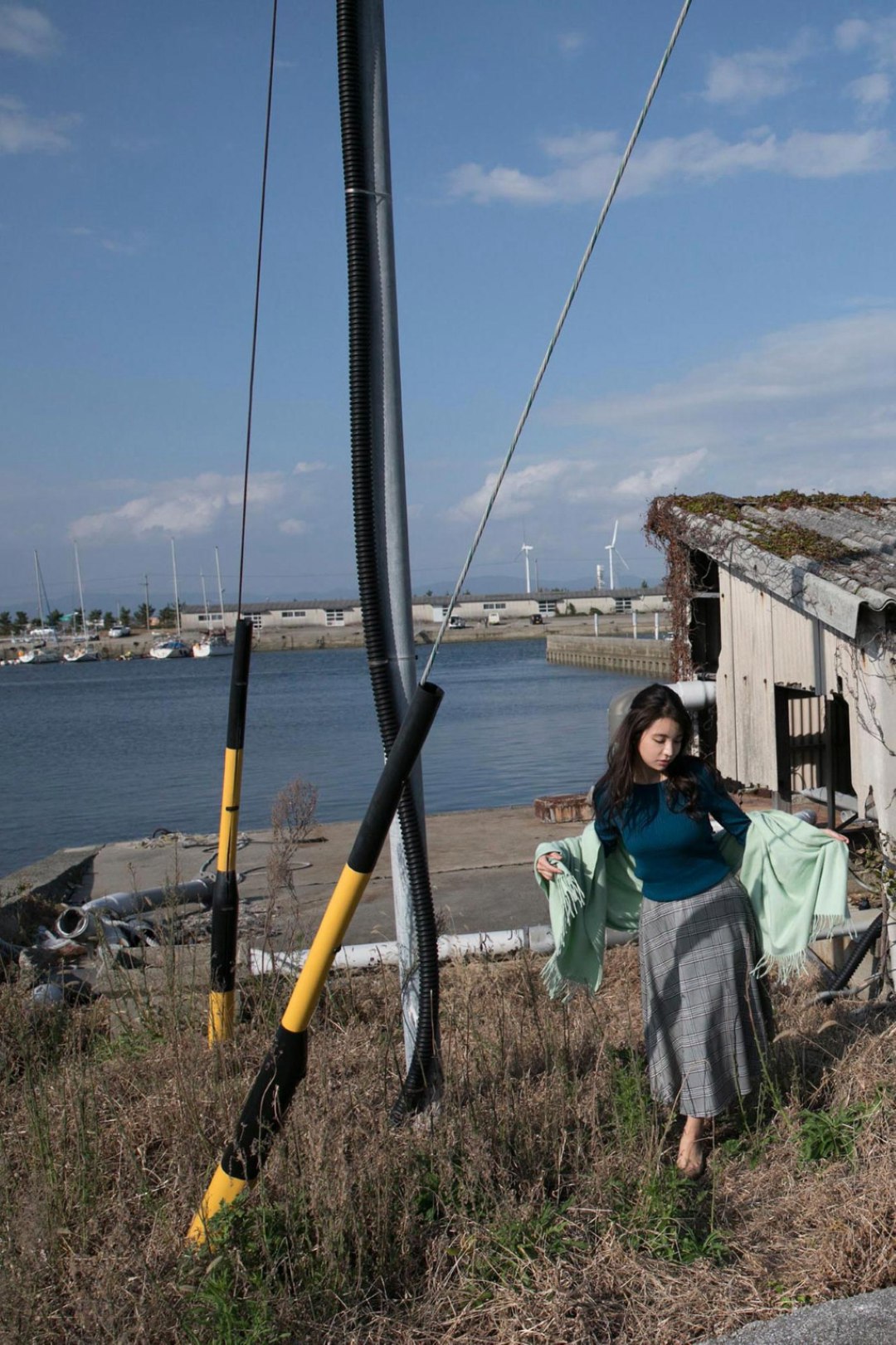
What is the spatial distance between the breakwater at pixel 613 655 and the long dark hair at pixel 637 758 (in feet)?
176

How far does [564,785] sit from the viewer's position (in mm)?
24750

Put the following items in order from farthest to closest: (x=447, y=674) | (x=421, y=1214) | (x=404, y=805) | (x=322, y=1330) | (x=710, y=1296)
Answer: (x=447, y=674)
(x=404, y=805)
(x=421, y=1214)
(x=710, y=1296)
(x=322, y=1330)

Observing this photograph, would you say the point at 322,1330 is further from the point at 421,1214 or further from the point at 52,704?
the point at 52,704

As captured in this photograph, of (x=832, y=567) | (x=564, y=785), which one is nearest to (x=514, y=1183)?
(x=832, y=567)

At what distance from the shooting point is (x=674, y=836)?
173 inches

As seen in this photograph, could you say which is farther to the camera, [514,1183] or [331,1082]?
[331,1082]

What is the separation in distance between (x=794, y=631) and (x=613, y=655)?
229 ft

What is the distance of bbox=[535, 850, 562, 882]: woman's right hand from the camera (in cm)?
449

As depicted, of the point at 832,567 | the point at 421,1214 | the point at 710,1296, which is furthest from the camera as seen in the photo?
the point at 832,567

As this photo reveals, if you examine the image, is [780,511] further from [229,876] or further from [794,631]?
[229,876]

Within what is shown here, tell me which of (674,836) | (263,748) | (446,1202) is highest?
(674,836)

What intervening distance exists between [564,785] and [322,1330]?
21790 mm

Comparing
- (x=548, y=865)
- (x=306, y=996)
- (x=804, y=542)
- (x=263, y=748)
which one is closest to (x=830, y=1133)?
(x=548, y=865)

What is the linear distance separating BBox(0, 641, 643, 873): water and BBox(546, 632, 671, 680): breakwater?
2.16 metres
